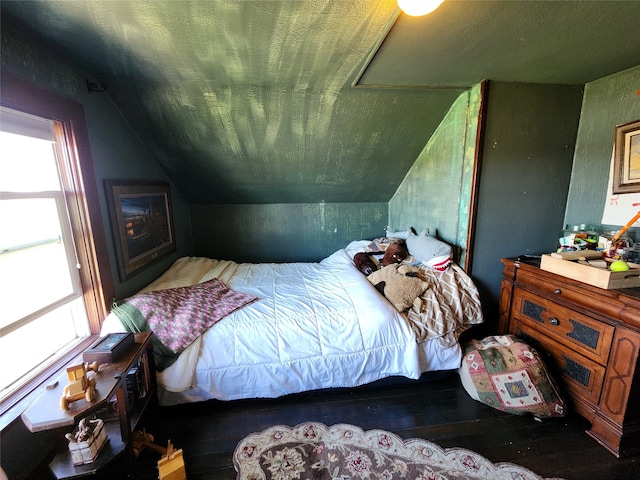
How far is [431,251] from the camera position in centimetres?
224

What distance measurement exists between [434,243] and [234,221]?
230 centimetres

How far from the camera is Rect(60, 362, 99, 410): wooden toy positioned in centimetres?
104

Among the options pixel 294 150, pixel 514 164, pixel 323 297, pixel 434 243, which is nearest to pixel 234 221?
pixel 294 150

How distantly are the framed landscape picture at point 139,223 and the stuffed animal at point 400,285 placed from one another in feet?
6.07

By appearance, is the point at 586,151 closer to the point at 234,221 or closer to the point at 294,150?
the point at 294,150

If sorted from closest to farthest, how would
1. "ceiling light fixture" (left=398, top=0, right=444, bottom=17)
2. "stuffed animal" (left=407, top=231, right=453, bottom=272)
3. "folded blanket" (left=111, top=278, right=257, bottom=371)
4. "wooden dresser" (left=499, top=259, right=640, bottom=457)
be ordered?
"ceiling light fixture" (left=398, top=0, right=444, bottom=17)
"wooden dresser" (left=499, top=259, right=640, bottom=457)
"folded blanket" (left=111, top=278, right=257, bottom=371)
"stuffed animal" (left=407, top=231, right=453, bottom=272)

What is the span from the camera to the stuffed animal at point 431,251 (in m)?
2.14

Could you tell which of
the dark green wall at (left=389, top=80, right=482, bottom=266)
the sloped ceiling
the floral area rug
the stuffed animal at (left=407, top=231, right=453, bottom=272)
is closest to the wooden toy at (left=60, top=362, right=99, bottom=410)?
the floral area rug

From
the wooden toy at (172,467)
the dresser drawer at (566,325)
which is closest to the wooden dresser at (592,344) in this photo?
the dresser drawer at (566,325)

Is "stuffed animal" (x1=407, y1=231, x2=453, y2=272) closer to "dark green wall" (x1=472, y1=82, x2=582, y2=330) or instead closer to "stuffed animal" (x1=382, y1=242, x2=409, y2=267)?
"stuffed animal" (x1=382, y1=242, x2=409, y2=267)

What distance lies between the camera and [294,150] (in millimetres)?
2523

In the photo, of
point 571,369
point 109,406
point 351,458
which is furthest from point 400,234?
point 109,406

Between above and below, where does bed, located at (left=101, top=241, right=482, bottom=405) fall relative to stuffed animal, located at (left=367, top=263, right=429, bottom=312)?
below

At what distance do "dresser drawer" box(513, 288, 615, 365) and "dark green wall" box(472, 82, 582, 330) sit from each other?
1.17 ft
